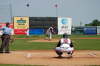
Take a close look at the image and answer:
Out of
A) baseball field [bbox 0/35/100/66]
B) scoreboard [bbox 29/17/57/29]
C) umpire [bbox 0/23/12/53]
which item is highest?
scoreboard [bbox 29/17/57/29]

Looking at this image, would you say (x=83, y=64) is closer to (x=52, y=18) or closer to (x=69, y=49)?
(x=69, y=49)

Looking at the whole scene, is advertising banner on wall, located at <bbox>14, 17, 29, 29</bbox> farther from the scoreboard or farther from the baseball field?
the baseball field

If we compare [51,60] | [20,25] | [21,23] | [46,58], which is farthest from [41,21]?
[51,60]

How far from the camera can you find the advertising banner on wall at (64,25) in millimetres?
74000

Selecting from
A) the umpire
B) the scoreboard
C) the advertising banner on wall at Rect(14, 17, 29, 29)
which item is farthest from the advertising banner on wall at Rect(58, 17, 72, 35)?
the umpire

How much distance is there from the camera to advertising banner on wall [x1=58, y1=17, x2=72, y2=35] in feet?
243

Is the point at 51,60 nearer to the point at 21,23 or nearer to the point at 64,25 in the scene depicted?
the point at 64,25

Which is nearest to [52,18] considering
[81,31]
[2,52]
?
[81,31]

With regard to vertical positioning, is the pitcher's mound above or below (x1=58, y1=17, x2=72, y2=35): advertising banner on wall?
below

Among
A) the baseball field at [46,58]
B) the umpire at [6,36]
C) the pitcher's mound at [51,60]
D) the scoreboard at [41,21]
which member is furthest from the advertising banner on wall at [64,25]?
the pitcher's mound at [51,60]

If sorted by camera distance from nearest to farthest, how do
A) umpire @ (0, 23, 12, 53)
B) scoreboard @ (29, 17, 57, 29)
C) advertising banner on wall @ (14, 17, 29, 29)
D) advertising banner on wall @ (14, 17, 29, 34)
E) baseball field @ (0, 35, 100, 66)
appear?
1. baseball field @ (0, 35, 100, 66)
2. umpire @ (0, 23, 12, 53)
3. advertising banner on wall @ (14, 17, 29, 34)
4. advertising banner on wall @ (14, 17, 29, 29)
5. scoreboard @ (29, 17, 57, 29)

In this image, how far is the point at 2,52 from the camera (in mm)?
21969

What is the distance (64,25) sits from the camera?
74500 millimetres

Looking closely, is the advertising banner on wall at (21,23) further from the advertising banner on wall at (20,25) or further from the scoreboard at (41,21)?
the scoreboard at (41,21)
